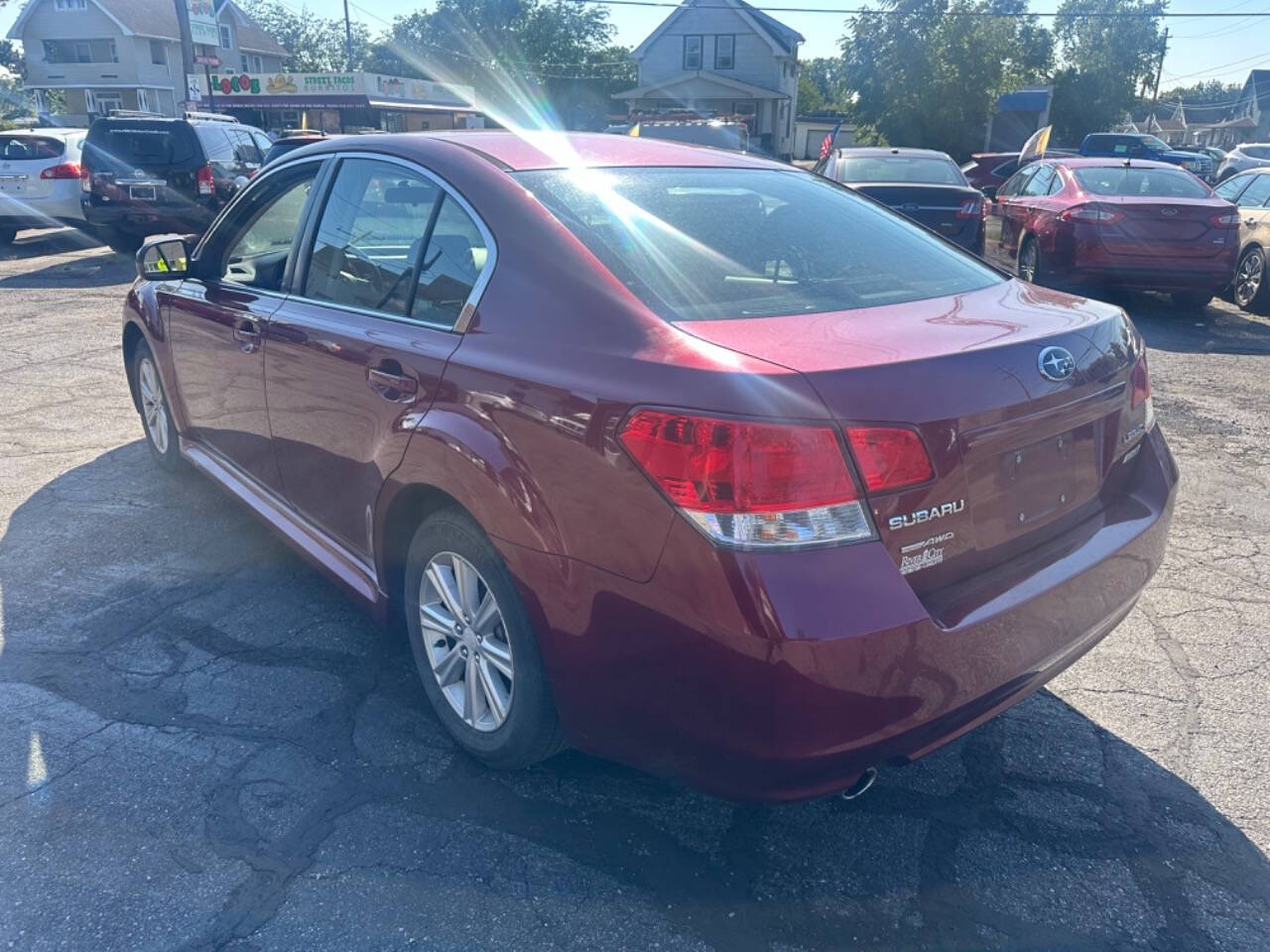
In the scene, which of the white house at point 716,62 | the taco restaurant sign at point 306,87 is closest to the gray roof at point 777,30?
the white house at point 716,62

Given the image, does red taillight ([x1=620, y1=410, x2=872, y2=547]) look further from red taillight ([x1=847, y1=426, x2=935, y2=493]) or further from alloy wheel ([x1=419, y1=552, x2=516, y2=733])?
alloy wheel ([x1=419, y1=552, x2=516, y2=733])

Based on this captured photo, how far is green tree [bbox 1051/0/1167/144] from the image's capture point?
2041 inches

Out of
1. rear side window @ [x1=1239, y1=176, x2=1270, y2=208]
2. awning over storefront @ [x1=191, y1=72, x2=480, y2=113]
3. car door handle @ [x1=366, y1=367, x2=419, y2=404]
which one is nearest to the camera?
car door handle @ [x1=366, y1=367, x2=419, y2=404]

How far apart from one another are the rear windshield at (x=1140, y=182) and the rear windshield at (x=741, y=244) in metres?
8.15

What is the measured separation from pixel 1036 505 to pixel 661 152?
168cm

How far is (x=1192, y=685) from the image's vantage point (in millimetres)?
3373

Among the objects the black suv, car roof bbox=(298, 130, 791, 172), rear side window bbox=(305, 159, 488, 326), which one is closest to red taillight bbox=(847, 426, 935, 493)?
rear side window bbox=(305, 159, 488, 326)

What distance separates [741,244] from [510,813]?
169cm

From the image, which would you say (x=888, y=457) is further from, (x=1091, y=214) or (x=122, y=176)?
(x=122, y=176)

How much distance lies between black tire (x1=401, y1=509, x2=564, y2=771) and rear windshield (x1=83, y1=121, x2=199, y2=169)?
1271cm

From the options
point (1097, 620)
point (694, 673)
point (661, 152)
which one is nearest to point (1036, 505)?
point (1097, 620)

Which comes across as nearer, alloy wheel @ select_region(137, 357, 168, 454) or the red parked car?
alloy wheel @ select_region(137, 357, 168, 454)

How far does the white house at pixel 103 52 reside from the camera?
51.8 metres

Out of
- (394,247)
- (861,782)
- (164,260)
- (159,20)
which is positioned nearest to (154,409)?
(164,260)
